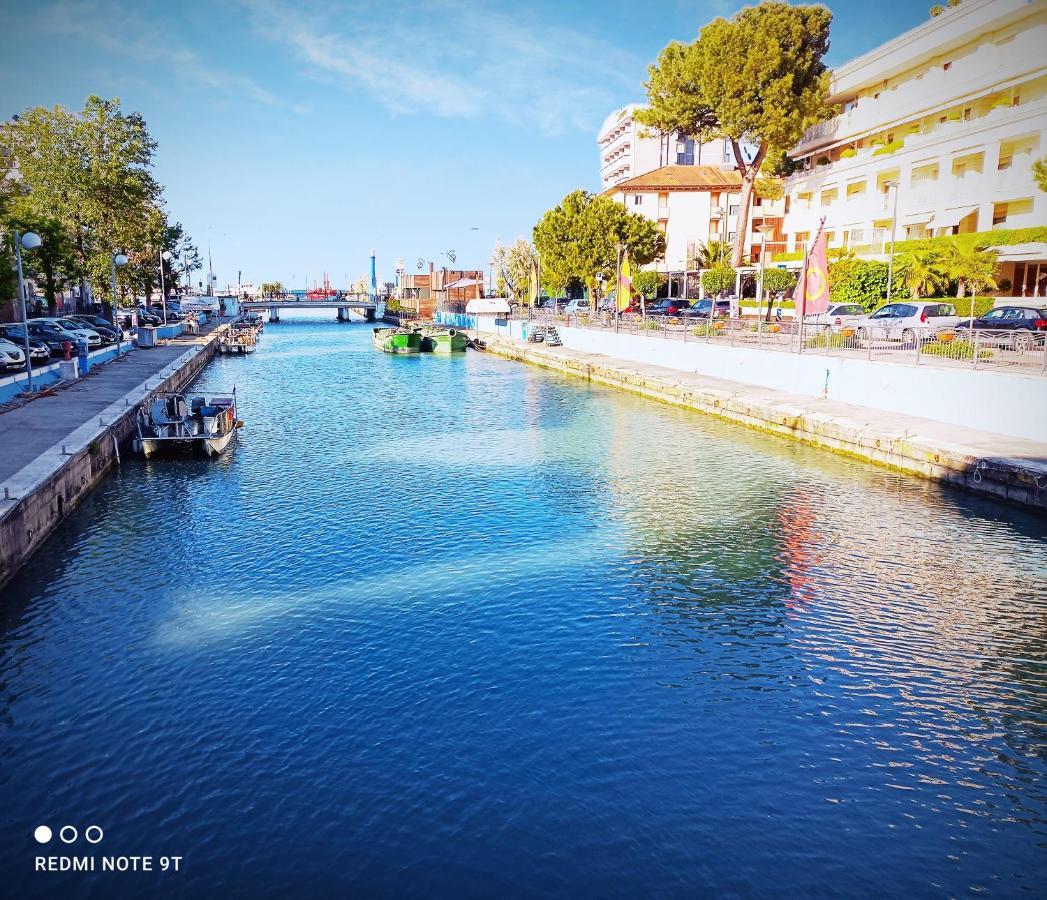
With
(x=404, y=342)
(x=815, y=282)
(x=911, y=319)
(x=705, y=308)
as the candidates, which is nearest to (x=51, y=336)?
(x=404, y=342)

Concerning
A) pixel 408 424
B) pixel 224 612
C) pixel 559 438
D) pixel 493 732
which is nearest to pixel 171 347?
pixel 408 424

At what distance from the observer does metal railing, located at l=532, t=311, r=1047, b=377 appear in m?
21.7

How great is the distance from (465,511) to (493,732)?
959cm

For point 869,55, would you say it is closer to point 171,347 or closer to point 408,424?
point 408,424

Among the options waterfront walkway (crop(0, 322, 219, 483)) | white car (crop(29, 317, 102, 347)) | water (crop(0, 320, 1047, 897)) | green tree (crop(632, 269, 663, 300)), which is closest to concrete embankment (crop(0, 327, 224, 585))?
waterfront walkway (crop(0, 322, 219, 483))

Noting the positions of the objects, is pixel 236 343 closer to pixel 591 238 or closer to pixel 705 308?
pixel 591 238

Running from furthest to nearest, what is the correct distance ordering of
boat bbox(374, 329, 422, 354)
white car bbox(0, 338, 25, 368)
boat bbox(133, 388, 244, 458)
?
boat bbox(374, 329, 422, 354)
white car bbox(0, 338, 25, 368)
boat bbox(133, 388, 244, 458)

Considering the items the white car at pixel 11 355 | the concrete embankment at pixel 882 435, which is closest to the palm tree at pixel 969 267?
the concrete embankment at pixel 882 435

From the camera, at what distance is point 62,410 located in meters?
25.4

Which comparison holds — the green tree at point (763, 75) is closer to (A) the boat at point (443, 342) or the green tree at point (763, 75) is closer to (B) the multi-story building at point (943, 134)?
(B) the multi-story building at point (943, 134)

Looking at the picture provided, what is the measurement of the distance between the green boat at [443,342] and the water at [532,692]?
4565 cm

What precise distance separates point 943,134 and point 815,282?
877 inches

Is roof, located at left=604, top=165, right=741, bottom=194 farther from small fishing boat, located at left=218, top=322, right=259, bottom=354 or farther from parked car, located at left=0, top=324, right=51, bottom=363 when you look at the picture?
parked car, located at left=0, top=324, right=51, bottom=363

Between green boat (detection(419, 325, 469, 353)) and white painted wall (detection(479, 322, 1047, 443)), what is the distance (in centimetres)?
2727
